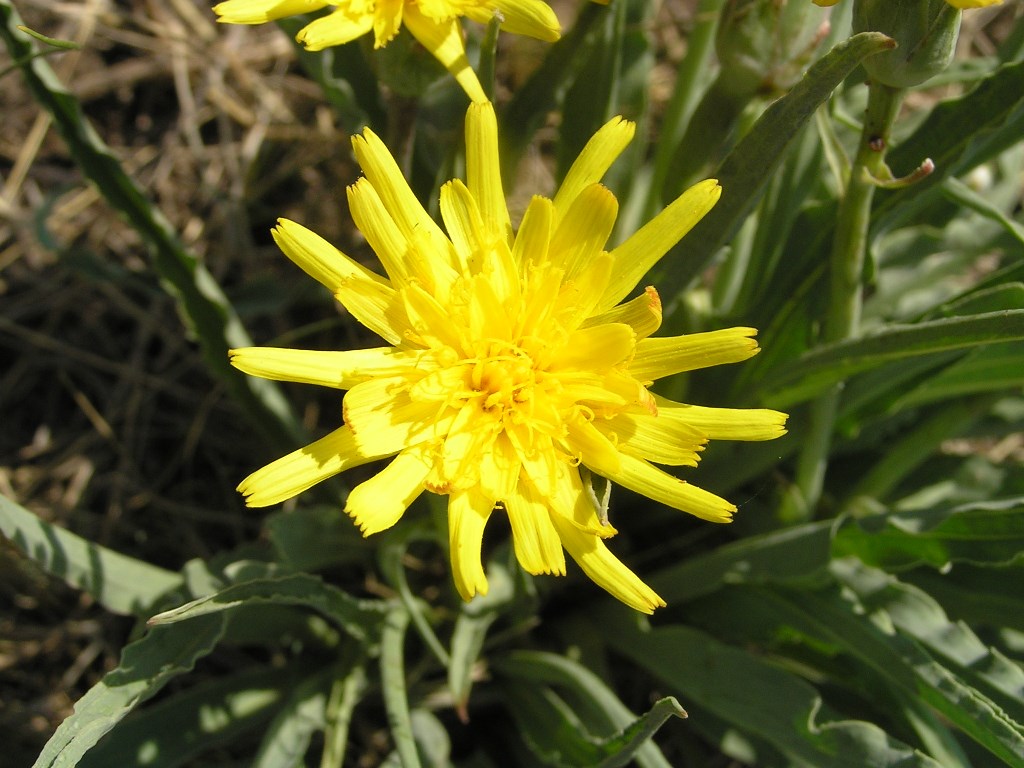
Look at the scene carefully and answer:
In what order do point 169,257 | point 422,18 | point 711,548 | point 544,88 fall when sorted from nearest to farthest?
point 422,18 → point 544,88 → point 169,257 → point 711,548

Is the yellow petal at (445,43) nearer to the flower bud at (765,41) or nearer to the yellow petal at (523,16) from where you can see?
the yellow petal at (523,16)

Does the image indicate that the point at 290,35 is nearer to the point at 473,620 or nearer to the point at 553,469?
the point at 553,469

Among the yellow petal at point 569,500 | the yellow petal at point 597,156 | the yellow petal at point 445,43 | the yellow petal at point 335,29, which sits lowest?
the yellow petal at point 569,500

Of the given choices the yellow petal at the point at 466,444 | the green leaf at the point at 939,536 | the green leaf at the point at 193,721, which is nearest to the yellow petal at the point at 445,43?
the yellow petal at the point at 466,444

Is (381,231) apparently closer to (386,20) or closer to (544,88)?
(386,20)

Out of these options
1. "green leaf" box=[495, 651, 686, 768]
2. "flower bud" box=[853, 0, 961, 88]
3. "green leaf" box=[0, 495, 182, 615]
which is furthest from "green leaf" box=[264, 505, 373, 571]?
"flower bud" box=[853, 0, 961, 88]

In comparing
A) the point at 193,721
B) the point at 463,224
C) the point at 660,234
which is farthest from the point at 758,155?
the point at 193,721

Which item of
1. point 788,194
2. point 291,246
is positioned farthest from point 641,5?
point 291,246
